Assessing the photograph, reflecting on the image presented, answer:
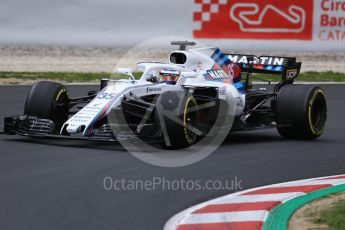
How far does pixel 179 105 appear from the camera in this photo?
1051 cm

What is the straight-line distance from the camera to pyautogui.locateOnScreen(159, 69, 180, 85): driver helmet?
11555 mm

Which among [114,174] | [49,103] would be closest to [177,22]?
[49,103]

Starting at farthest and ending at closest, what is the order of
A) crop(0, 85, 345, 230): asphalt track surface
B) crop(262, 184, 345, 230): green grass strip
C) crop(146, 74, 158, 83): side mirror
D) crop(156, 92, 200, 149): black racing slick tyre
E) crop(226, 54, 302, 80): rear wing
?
crop(226, 54, 302, 80): rear wing
crop(146, 74, 158, 83): side mirror
crop(156, 92, 200, 149): black racing slick tyre
crop(0, 85, 345, 230): asphalt track surface
crop(262, 184, 345, 230): green grass strip

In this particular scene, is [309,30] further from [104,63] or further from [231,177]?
[231,177]

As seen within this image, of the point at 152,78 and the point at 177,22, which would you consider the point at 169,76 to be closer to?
the point at 152,78

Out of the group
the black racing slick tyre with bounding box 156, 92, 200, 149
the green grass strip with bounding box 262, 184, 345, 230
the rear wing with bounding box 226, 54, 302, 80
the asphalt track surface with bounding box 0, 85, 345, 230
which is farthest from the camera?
the rear wing with bounding box 226, 54, 302, 80

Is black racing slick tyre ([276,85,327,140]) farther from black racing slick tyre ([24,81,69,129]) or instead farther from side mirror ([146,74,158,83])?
black racing slick tyre ([24,81,69,129])

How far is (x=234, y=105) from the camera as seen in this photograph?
11.7 m

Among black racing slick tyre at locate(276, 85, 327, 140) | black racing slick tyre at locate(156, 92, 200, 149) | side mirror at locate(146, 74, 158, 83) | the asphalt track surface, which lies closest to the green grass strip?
the asphalt track surface

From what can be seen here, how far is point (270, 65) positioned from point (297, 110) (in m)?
1.49

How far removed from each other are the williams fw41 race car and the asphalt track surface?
25 cm

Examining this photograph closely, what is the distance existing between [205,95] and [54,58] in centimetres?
Answer: 967

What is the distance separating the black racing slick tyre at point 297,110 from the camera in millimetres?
11859

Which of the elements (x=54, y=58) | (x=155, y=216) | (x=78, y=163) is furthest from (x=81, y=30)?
(x=155, y=216)
